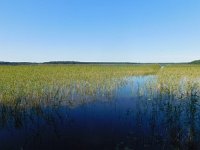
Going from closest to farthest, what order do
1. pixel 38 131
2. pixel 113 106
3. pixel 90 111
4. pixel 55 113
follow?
1. pixel 38 131
2. pixel 55 113
3. pixel 90 111
4. pixel 113 106

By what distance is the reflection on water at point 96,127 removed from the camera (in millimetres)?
7926

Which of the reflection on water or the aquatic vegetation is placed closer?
the reflection on water

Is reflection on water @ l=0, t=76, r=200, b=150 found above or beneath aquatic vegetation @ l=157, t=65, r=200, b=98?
beneath

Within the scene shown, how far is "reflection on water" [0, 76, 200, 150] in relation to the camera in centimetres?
793

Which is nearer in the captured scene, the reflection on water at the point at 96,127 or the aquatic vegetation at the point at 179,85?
the reflection on water at the point at 96,127

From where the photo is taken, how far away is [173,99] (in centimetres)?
1455

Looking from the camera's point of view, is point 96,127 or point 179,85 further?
point 179,85

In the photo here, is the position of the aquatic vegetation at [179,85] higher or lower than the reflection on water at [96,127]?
higher

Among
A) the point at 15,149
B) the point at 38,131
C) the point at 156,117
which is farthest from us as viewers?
the point at 156,117

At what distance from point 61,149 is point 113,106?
6284mm

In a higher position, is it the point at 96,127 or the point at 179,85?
the point at 179,85

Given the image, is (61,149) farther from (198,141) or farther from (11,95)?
(11,95)

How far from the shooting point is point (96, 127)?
9.66 m

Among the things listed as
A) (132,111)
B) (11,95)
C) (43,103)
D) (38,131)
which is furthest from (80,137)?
(11,95)
